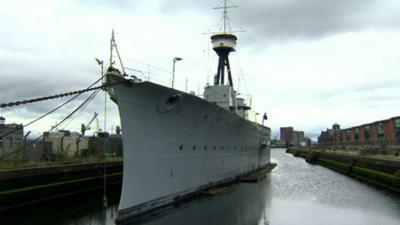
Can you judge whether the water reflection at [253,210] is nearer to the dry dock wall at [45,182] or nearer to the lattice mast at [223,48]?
the dry dock wall at [45,182]

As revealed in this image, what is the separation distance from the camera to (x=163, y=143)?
16.5 metres

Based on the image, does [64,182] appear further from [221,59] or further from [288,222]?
[221,59]

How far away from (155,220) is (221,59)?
1968 centimetres

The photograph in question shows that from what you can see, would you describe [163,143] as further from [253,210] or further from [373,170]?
[373,170]

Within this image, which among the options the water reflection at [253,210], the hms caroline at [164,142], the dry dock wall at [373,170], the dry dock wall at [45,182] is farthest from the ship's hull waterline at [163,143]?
the dry dock wall at [373,170]

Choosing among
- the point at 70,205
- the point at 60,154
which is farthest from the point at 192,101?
the point at 60,154

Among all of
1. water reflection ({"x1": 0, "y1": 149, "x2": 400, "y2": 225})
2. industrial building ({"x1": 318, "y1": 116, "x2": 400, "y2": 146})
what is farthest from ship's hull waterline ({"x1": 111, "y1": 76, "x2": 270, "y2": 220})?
industrial building ({"x1": 318, "y1": 116, "x2": 400, "y2": 146})

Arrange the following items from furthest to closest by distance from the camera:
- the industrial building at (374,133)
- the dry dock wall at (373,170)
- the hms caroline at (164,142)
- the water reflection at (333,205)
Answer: the industrial building at (374,133)
the dry dock wall at (373,170)
the water reflection at (333,205)
the hms caroline at (164,142)

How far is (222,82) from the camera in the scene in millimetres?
32812

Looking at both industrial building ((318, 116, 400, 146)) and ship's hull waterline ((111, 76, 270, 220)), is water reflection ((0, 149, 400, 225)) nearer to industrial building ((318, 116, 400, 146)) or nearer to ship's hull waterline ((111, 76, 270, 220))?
ship's hull waterline ((111, 76, 270, 220))

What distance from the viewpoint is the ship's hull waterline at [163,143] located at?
593 inches

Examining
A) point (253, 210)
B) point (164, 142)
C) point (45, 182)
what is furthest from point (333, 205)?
point (45, 182)

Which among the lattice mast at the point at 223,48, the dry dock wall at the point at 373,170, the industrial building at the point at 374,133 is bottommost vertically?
the dry dock wall at the point at 373,170

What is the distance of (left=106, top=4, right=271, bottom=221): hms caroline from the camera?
15.0m
